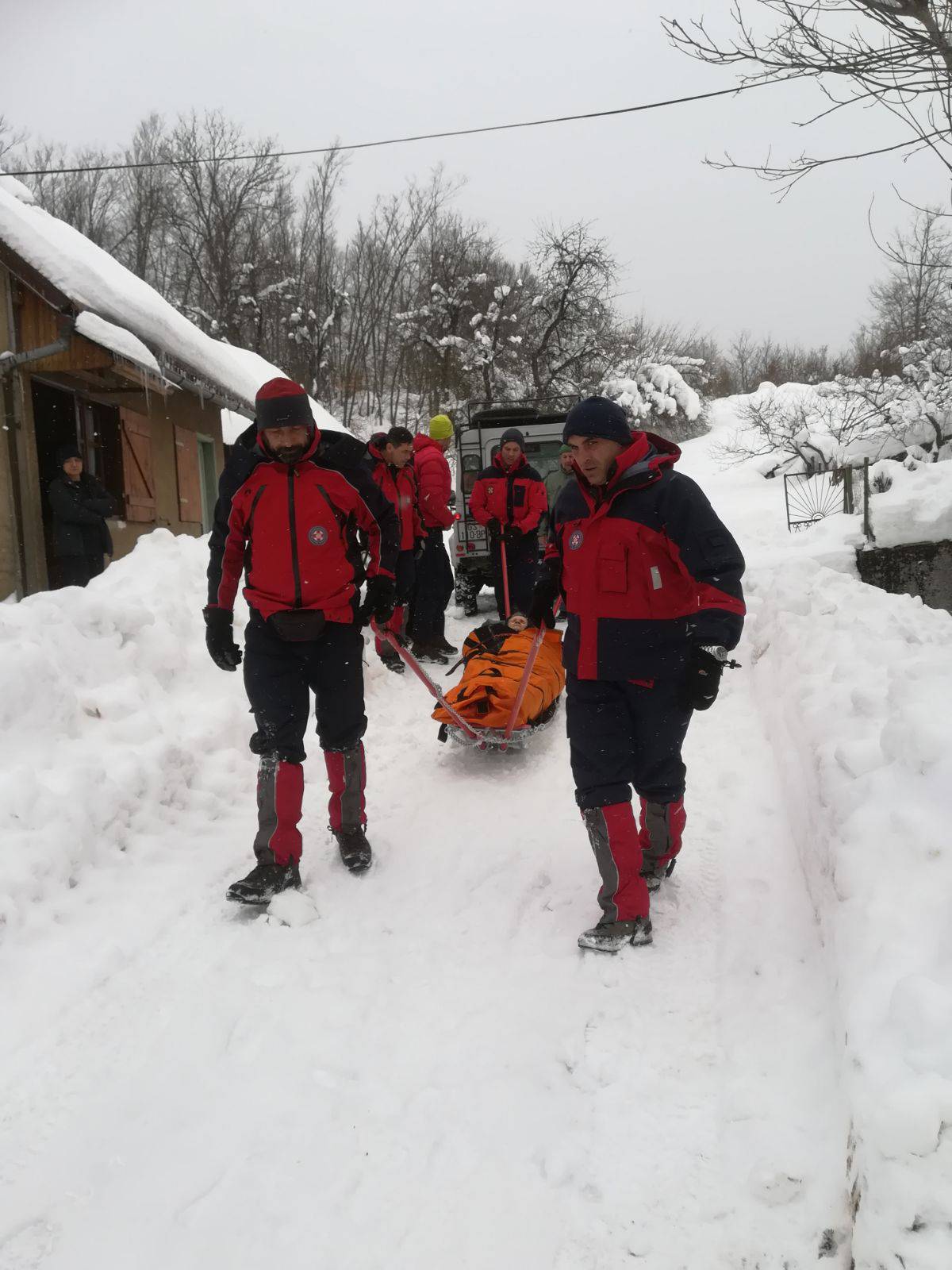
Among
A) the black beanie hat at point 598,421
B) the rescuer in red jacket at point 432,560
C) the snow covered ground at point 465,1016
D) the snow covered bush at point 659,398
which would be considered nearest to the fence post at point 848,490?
the rescuer in red jacket at point 432,560

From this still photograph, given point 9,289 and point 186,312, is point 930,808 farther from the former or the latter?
point 186,312

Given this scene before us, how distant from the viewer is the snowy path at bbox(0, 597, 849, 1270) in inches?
80.5

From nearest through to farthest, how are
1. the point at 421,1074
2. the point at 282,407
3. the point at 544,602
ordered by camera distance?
the point at 421,1074, the point at 282,407, the point at 544,602

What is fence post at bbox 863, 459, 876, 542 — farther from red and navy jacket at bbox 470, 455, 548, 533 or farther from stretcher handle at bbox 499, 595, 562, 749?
stretcher handle at bbox 499, 595, 562, 749

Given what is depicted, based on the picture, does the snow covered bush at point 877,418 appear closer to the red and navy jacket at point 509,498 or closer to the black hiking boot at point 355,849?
the red and navy jacket at point 509,498

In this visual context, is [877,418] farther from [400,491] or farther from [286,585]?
[286,585]

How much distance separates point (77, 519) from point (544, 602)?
6.14m

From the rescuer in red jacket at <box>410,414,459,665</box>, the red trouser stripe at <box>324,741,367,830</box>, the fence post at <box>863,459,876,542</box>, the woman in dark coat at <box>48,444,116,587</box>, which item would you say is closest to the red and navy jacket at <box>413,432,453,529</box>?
the rescuer in red jacket at <box>410,414,459,665</box>

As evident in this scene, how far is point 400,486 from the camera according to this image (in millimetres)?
7578

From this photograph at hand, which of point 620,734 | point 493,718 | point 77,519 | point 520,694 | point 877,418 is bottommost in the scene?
point 493,718

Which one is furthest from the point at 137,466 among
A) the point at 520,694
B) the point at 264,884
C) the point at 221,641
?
the point at 264,884

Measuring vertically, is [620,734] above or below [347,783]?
above

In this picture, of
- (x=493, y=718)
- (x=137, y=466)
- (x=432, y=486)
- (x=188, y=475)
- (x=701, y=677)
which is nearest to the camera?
(x=701, y=677)

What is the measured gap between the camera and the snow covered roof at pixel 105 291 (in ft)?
32.5
